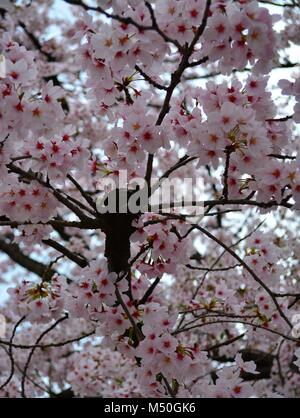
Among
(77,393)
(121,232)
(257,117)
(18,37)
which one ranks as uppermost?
(18,37)

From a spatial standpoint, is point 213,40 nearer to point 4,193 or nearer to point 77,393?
point 4,193

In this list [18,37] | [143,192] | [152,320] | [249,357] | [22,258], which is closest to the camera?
[152,320]

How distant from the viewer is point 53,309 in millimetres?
3271

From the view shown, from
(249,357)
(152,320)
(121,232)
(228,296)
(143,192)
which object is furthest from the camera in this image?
(249,357)

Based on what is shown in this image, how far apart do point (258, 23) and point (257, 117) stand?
0.57m

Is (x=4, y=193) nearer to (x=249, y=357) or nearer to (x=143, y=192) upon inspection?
(x=143, y=192)

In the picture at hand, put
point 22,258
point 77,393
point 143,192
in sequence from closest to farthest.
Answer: point 143,192, point 77,393, point 22,258

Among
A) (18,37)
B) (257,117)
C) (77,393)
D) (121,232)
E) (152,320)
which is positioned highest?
(18,37)

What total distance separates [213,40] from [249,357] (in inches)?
157

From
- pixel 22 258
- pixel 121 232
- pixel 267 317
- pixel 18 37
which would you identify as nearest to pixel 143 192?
pixel 121 232

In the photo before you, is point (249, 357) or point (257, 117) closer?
point (257, 117)
